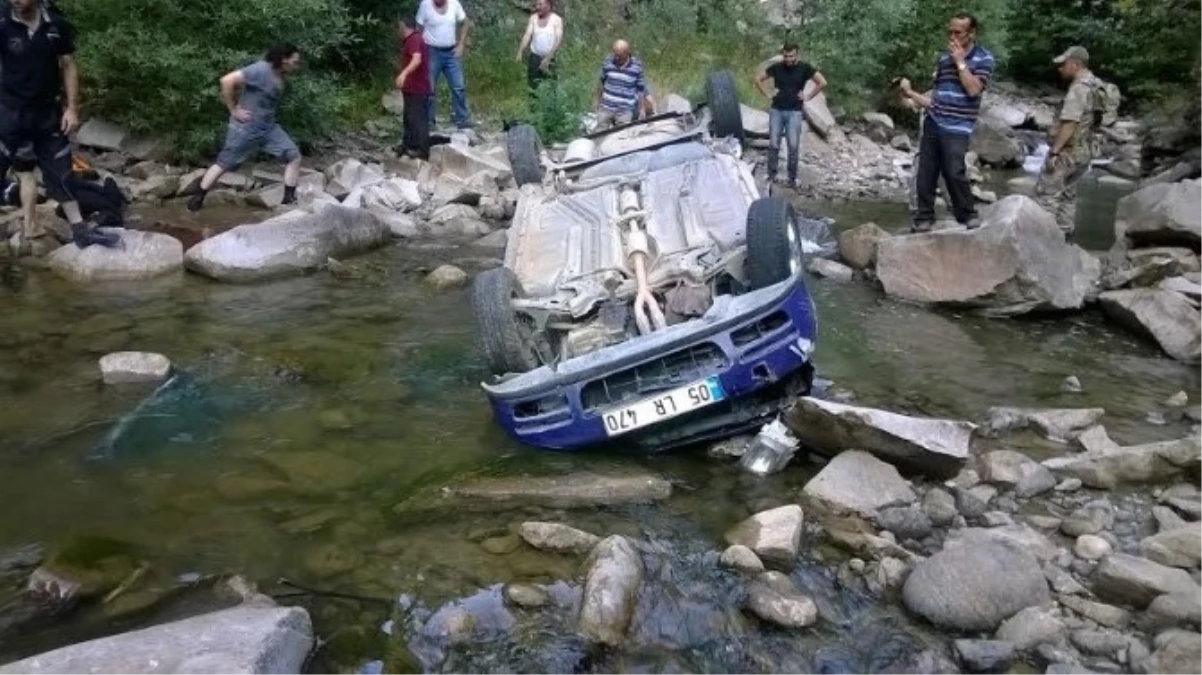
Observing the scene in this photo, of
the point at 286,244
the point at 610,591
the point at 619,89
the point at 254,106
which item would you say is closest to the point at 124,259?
the point at 286,244

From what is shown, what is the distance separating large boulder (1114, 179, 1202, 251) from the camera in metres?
8.49

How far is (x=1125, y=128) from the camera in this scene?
18984mm

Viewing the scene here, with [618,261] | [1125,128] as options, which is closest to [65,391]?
[618,261]

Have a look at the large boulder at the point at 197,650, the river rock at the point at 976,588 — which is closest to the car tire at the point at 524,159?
the river rock at the point at 976,588

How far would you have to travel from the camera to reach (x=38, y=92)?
7773 mm

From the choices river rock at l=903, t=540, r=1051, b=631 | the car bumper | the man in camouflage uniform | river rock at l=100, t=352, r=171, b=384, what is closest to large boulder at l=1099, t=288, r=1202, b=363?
the man in camouflage uniform

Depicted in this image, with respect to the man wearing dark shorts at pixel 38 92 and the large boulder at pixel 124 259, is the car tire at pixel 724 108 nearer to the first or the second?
the large boulder at pixel 124 259

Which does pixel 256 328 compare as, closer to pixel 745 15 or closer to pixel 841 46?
pixel 841 46

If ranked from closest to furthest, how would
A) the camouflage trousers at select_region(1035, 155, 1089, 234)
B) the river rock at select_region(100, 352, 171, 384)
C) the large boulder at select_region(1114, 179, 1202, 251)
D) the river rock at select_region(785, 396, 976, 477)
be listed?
the river rock at select_region(785, 396, 976, 477)
the river rock at select_region(100, 352, 171, 384)
the large boulder at select_region(1114, 179, 1202, 251)
the camouflage trousers at select_region(1035, 155, 1089, 234)

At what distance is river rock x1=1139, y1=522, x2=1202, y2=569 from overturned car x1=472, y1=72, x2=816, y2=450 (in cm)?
176

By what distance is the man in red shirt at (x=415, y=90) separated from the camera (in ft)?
38.9

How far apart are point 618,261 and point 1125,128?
1645cm

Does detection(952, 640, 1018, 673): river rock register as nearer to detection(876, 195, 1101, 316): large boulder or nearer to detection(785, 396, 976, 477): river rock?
detection(785, 396, 976, 477): river rock

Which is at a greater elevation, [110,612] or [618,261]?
→ [618,261]
